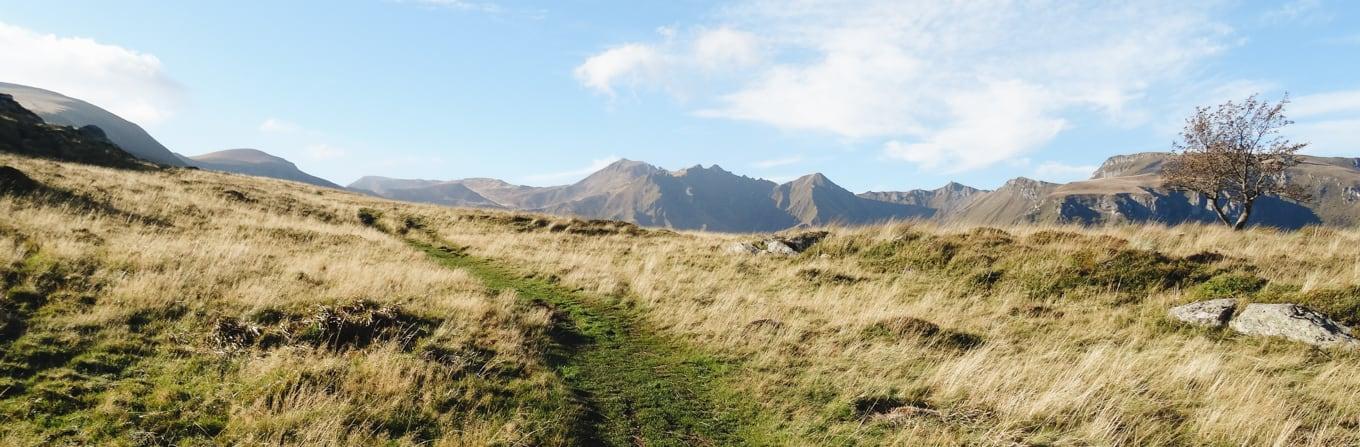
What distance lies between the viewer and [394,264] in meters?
17.2

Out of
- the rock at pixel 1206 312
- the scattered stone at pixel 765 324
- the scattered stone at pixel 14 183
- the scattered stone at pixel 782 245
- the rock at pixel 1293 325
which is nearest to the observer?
the rock at pixel 1293 325

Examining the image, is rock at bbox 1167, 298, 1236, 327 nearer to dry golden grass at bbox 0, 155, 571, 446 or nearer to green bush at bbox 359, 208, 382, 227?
dry golden grass at bbox 0, 155, 571, 446

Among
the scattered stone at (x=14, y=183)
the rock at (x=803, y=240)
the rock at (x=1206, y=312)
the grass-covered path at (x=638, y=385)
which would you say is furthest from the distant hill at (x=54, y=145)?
the rock at (x=1206, y=312)

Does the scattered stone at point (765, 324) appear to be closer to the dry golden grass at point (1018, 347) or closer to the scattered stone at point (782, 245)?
the dry golden grass at point (1018, 347)

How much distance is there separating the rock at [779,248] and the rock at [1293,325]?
1241 cm

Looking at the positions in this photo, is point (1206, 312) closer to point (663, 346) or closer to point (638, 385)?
point (663, 346)

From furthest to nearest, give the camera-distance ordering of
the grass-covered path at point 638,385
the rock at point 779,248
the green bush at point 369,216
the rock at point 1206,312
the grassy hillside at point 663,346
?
the green bush at point 369,216 < the rock at point 779,248 < the rock at point 1206,312 < the grass-covered path at point 638,385 < the grassy hillside at point 663,346

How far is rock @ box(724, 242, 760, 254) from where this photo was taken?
867 inches

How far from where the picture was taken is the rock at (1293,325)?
30.2 feet

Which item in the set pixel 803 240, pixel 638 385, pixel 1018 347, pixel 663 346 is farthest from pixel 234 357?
pixel 803 240

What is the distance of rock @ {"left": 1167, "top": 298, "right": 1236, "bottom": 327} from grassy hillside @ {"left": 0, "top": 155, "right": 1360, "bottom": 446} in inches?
19.3

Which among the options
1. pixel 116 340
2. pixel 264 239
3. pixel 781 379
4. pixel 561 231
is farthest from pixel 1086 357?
pixel 561 231

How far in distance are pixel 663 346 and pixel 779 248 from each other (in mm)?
10506

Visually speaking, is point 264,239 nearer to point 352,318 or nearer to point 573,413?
point 352,318
